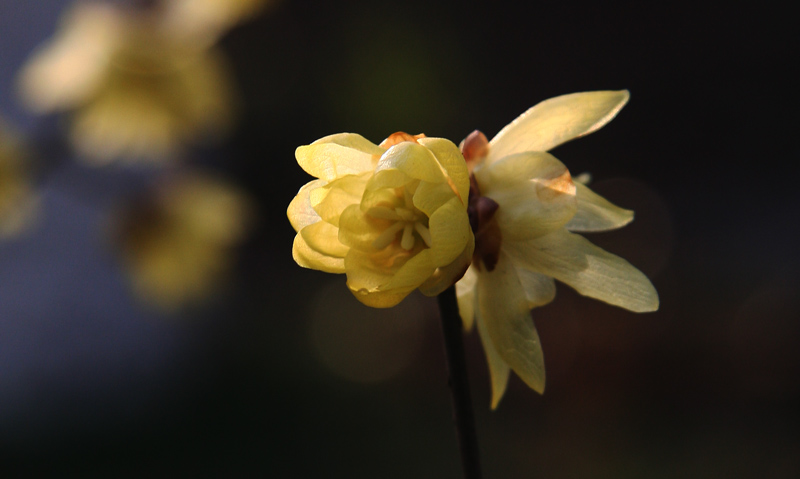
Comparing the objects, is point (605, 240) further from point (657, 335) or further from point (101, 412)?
point (101, 412)

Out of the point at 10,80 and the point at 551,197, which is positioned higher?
the point at 10,80

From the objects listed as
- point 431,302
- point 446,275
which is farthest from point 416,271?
point 431,302

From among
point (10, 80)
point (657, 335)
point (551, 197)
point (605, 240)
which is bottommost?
point (657, 335)

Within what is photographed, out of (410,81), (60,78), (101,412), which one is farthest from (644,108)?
(101,412)

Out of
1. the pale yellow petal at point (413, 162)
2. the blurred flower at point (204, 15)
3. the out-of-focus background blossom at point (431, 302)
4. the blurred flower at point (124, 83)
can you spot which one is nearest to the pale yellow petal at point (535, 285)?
the pale yellow petal at point (413, 162)

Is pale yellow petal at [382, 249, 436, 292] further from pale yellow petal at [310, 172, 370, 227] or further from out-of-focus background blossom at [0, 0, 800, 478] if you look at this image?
out-of-focus background blossom at [0, 0, 800, 478]

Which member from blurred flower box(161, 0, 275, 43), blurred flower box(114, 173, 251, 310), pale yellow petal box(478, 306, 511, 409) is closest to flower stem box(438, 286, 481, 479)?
pale yellow petal box(478, 306, 511, 409)

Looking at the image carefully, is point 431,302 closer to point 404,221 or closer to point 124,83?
point 124,83

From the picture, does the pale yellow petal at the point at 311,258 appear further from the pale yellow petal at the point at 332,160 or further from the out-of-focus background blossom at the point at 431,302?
the out-of-focus background blossom at the point at 431,302
